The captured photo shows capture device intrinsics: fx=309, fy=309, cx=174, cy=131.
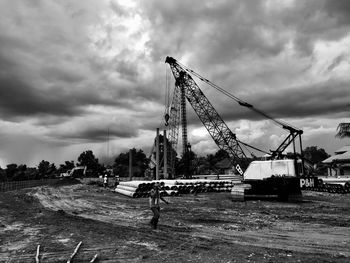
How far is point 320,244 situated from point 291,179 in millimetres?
14212

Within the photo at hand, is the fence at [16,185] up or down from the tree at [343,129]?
down

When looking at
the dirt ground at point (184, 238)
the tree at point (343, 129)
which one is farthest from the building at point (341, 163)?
the dirt ground at point (184, 238)

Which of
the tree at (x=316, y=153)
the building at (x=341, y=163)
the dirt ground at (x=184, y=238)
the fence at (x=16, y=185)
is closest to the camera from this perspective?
the dirt ground at (x=184, y=238)

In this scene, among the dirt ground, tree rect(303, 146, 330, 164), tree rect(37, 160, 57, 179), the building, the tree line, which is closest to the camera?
the dirt ground

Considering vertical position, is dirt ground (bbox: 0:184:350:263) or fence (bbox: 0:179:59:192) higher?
fence (bbox: 0:179:59:192)

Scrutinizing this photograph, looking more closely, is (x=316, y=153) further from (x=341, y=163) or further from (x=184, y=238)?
(x=184, y=238)

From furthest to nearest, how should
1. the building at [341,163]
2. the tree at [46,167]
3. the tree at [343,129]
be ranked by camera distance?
1. the tree at [46,167]
2. the building at [341,163]
3. the tree at [343,129]

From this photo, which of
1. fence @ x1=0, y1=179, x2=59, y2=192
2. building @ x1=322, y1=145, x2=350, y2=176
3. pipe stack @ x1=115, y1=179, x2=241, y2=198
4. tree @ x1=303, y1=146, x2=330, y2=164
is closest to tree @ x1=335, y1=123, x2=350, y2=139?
pipe stack @ x1=115, y1=179, x2=241, y2=198

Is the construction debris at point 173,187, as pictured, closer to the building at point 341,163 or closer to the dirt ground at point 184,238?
the dirt ground at point 184,238

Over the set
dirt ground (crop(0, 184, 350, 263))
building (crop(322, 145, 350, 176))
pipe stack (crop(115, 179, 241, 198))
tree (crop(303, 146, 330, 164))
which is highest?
tree (crop(303, 146, 330, 164))

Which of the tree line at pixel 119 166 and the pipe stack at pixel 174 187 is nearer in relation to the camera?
the pipe stack at pixel 174 187

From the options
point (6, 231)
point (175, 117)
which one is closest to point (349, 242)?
point (6, 231)

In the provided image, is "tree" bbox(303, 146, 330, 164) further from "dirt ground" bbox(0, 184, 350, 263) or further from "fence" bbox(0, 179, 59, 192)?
"dirt ground" bbox(0, 184, 350, 263)

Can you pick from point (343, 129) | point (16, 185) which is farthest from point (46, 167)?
point (343, 129)
